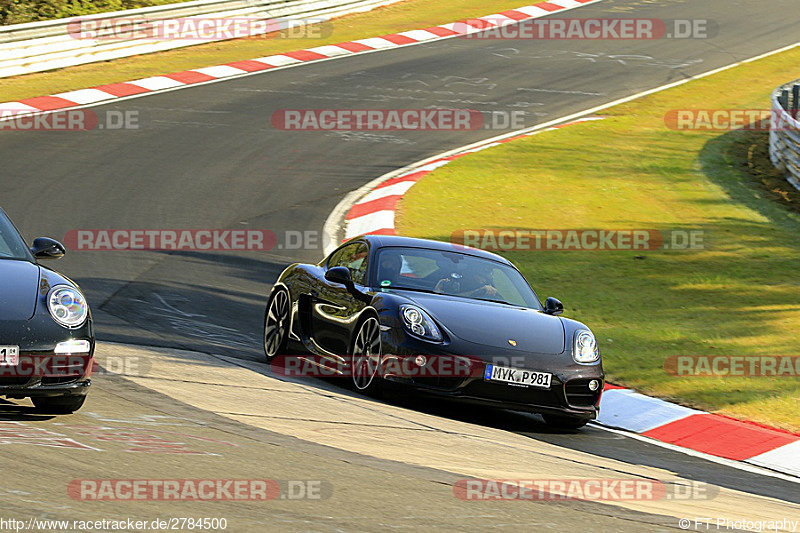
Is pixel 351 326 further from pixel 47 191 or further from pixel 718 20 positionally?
pixel 718 20

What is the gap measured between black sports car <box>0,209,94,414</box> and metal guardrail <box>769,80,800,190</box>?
14.3 meters

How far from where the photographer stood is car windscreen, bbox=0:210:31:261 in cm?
738

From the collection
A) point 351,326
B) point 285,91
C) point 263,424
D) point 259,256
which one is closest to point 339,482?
point 263,424

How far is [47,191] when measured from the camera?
1488cm

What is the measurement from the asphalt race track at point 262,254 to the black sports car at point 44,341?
176mm

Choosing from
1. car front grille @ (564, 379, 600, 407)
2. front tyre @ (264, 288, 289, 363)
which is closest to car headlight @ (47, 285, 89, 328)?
front tyre @ (264, 288, 289, 363)

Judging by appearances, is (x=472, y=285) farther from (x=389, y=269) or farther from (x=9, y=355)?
→ (x=9, y=355)

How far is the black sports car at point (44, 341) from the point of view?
Answer: 21.0 feet

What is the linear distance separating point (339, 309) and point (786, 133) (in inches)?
481

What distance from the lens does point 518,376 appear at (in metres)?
8.27

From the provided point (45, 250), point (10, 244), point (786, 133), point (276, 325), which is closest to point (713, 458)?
point (276, 325)
